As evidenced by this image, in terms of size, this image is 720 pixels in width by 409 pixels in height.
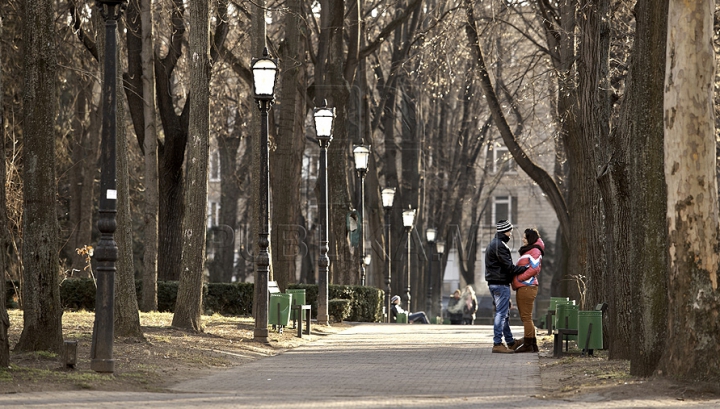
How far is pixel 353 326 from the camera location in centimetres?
2473

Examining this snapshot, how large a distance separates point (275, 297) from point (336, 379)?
7.17 m

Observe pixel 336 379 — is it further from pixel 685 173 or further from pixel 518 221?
pixel 518 221

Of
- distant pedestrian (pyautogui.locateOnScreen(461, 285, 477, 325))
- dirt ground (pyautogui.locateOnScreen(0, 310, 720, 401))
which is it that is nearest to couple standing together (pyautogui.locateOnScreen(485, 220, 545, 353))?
dirt ground (pyautogui.locateOnScreen(0, 310, 720, 401))

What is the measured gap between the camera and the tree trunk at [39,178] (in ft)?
42.9

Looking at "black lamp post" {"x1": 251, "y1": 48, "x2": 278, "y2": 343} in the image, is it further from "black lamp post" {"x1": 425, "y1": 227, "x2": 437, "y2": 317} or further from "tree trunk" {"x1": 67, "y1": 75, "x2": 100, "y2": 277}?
"black lamp post" {"x1": 425, "y1": 227, "x2": 437, "y2": 317}

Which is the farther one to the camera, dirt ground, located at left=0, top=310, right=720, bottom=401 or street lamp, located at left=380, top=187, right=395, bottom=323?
street lamp, located at left=380, top=187, right=395, bottom=323

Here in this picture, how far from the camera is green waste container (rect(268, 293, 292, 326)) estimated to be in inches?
763

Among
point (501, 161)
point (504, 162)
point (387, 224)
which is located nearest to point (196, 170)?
point (387, 224)

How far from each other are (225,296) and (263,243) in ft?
31.0

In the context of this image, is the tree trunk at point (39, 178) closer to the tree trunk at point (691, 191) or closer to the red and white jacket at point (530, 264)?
the red and white jacket at point (530, 264)

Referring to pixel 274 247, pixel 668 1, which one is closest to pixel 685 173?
pixel 668 1

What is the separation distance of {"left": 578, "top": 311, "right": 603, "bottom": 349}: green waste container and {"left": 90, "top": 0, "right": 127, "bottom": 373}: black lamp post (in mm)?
6390

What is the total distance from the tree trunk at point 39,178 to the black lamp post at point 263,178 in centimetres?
510

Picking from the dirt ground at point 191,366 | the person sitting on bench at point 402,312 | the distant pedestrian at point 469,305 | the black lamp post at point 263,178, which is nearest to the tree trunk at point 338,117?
the person sitting on bench at point 402,312
